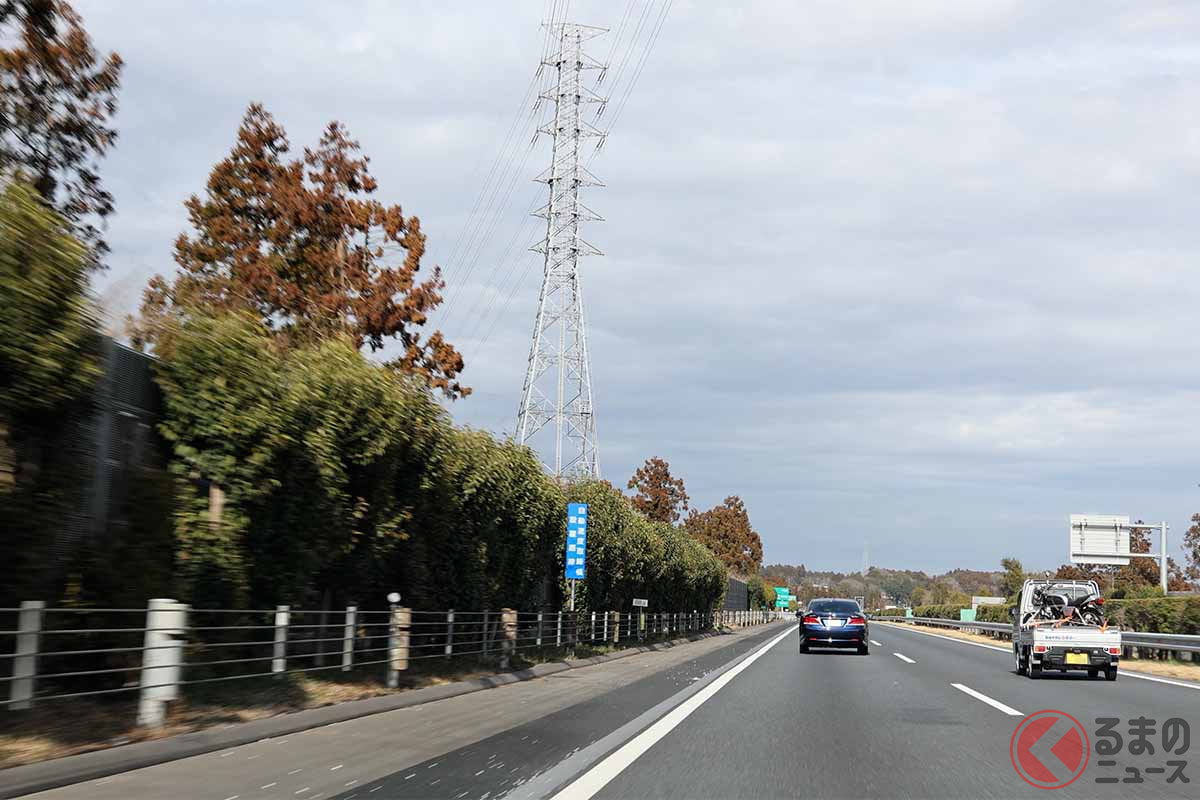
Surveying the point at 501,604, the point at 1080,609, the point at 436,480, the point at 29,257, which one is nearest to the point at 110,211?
the point at 436,480

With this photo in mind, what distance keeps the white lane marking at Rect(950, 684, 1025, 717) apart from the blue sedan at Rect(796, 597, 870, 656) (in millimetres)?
11572

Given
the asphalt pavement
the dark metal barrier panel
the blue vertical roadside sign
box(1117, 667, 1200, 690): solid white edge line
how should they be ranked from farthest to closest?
the dark metal barrier panel < the blue vertical roadside sign < box(1117, 667, 1200, 690): solid white edge line < the asphalt pavement

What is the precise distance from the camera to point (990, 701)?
1570 centimetres

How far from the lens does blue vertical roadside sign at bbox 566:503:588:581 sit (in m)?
31.1

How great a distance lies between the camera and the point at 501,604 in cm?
2484

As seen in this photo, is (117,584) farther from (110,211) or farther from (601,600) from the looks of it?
(601,600)

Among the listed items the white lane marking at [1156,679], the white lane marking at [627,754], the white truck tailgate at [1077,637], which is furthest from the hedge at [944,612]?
the white lane marking at [627,754]

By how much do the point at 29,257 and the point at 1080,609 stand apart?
21.2 m

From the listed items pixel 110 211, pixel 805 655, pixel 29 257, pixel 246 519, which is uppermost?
pixel 110 211

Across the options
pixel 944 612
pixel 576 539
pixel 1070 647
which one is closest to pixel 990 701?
pixel 1070 647

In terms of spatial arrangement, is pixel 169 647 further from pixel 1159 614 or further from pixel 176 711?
pixel 1159 614

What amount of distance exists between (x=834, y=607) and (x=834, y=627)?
960 mm

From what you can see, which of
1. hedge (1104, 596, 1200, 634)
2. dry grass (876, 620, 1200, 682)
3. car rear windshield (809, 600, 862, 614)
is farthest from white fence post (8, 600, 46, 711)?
hedge (1104, 596, 1200, 634)

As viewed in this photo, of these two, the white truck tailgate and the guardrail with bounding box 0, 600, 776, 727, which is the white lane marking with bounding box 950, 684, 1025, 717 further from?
the guardrail with bounding box 0, 600, 776, 727
